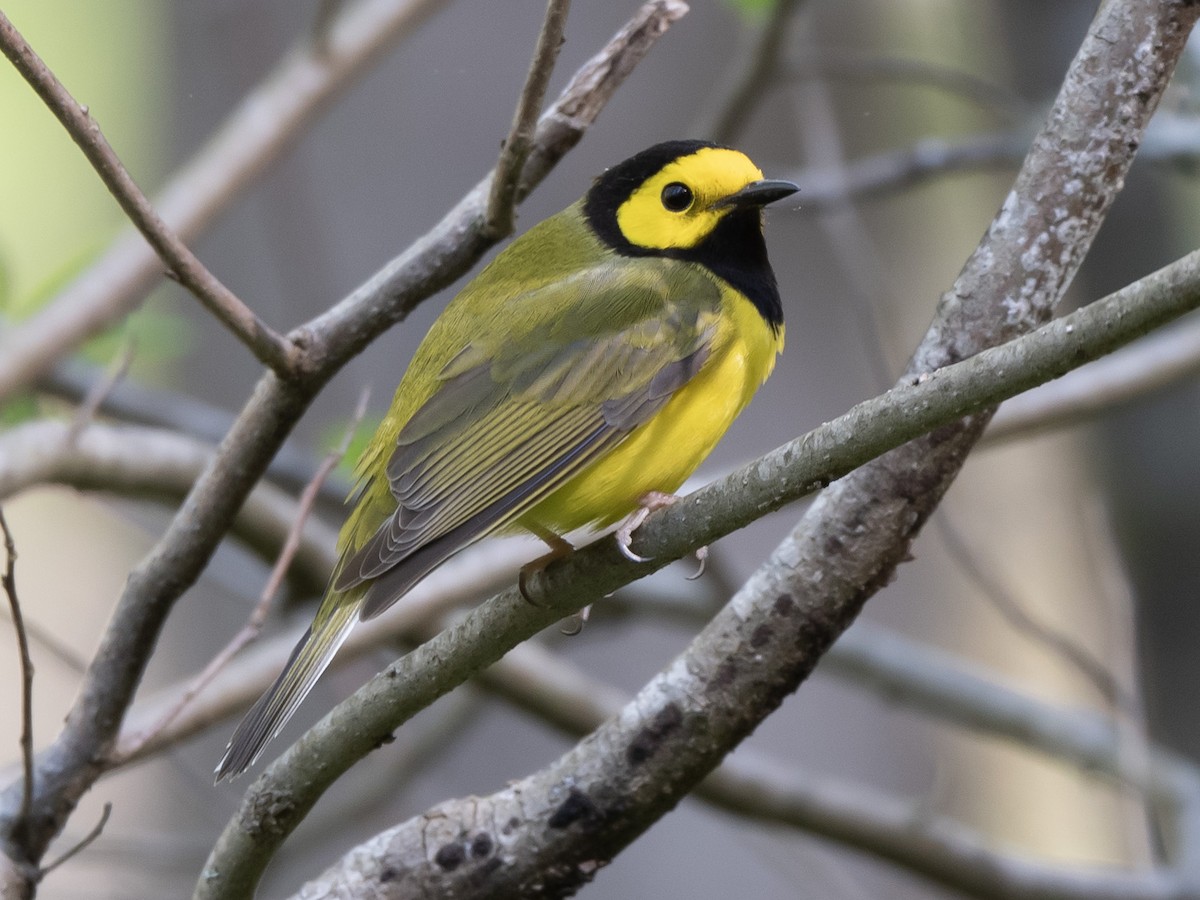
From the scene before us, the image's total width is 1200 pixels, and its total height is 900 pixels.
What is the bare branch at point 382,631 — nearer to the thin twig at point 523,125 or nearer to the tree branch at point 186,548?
the tree branch at point 186,548

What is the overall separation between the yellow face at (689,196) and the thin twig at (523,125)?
835 mm

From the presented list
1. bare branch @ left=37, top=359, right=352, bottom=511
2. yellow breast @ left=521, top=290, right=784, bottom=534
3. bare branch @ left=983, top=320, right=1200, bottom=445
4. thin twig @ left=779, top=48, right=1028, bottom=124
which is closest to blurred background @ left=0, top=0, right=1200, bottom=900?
thin twig @ left=779, top=48, right=1028, bottom=124

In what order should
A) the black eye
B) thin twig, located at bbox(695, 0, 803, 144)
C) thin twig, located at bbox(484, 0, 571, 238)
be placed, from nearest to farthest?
thin twig, located at bbox(484, 0, 571, 238)
the black eye
thin twig, located at bbox(695, 0, 803, 144)

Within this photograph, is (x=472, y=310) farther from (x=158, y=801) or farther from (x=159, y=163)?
(x=158, y=801)

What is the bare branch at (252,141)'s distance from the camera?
4.13 meters

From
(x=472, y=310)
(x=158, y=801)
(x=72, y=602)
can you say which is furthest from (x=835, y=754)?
(x=72, y=602)

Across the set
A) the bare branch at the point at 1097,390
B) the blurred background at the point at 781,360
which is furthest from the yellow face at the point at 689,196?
the bare branch at the point at 1097,390

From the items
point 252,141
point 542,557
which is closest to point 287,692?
point 542,557

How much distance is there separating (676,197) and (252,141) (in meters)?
1.64

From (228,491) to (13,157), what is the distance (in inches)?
183

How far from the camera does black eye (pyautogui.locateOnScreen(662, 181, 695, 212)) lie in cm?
333

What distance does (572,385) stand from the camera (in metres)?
2.97

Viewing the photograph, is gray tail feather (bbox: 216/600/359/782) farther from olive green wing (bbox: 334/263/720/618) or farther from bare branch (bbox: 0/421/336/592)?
bare branch (bbox: 0/421/336/592)

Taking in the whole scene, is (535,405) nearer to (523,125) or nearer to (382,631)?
(523,125)
